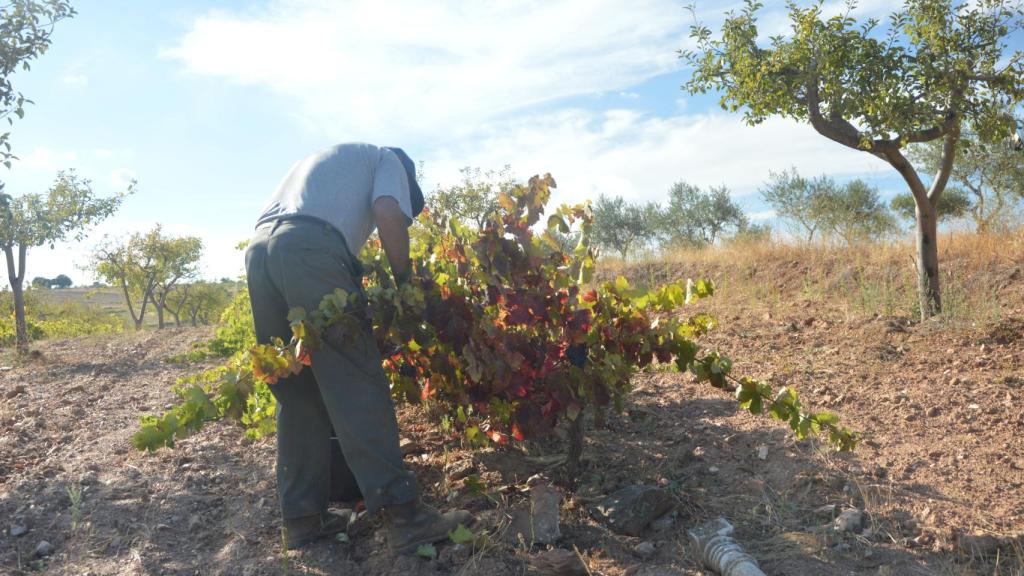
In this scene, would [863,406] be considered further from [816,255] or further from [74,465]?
[816,255]

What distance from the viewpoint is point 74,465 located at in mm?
4078

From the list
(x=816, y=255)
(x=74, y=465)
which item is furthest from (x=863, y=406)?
(x=816, y=255)

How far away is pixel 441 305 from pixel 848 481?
1924mm

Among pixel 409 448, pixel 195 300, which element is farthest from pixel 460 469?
pixel 195 300

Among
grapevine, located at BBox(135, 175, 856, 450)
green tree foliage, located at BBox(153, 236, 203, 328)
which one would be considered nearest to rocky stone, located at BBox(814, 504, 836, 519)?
grapevine, located at BBox(135, 175, 856, 450)

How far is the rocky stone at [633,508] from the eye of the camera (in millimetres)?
2986

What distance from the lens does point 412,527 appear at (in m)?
2.90

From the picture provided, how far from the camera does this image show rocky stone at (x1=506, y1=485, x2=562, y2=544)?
9.64ft

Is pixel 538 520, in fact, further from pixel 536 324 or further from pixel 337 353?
pixel 337 353

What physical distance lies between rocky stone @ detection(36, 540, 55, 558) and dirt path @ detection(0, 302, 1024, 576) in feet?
0.10

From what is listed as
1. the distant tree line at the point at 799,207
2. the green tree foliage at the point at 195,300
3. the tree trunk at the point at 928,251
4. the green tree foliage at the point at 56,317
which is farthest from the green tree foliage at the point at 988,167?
the green tree foliage at the point at 195,300

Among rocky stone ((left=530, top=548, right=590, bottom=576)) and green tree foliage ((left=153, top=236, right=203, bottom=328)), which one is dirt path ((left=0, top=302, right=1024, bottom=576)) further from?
green tree foliage ((left=153, top=236, right=203, bottom=328))

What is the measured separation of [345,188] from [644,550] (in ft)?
6.10

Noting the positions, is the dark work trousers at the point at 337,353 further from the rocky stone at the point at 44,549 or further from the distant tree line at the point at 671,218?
the distant tree line at the point at 671,218
